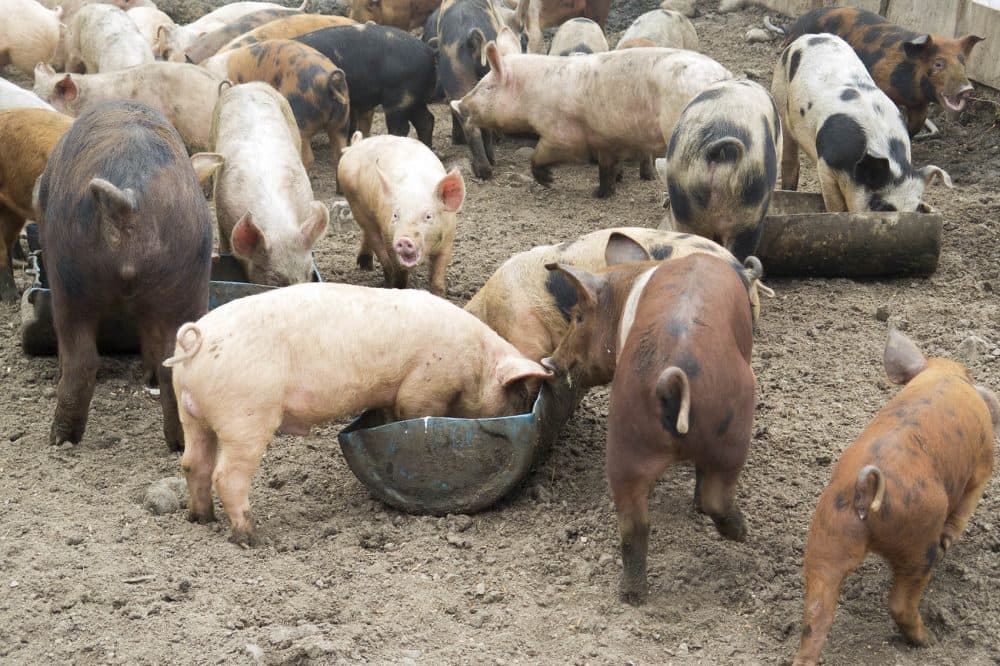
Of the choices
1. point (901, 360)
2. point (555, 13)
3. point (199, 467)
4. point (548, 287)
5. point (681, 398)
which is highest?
point (681, 398)

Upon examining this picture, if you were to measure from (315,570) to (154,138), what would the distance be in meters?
1.96

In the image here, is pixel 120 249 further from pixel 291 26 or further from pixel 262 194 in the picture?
pixel 291 26

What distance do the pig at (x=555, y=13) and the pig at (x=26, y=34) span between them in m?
4.33

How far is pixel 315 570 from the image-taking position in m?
3.78

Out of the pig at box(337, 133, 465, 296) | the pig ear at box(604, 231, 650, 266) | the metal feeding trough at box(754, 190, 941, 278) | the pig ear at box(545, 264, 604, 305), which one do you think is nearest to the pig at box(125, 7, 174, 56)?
the pig at box(337, 133, 465, 296)

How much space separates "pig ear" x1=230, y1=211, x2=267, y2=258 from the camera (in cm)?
538

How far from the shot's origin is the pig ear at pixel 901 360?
378 centimetres

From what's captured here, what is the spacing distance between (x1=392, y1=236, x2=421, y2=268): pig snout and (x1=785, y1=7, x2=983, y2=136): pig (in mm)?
3871

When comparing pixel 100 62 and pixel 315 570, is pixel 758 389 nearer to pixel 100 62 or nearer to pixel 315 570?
pixel 315 570

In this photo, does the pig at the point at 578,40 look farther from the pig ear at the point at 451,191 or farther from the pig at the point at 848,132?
the pig ear at the point at 451,191

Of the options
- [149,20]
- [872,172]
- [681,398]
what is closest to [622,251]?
[681,398]

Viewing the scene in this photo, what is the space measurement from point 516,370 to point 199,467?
1157mm

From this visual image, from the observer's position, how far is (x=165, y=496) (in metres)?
4.17

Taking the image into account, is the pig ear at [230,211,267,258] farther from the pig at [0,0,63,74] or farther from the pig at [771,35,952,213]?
the pig at [0,0,63,74]
